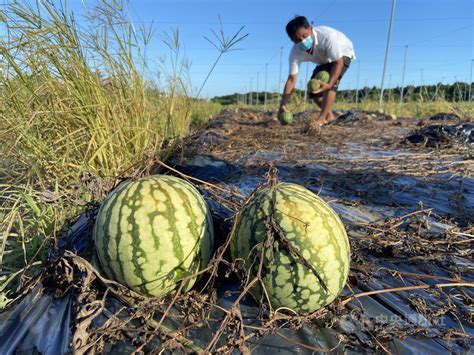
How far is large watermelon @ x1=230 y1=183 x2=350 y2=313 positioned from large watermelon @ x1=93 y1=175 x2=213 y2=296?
0.59 ft

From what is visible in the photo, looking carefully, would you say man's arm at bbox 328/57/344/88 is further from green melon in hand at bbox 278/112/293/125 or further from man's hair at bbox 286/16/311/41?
green melon in hand at bbox 278/112/293/125

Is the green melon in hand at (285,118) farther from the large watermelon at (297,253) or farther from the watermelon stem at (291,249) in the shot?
the watermelon stem at (291,249)

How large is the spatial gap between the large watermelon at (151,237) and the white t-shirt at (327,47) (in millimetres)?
5902

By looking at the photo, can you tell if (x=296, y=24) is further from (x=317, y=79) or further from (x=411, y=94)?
(x=411, y=94)

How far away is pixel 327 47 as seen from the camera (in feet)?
20.7

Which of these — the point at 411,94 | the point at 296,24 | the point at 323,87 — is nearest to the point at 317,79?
the point at 323,87

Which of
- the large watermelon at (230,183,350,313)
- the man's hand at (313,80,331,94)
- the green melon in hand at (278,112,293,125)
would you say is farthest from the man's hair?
the large watermelon at (230,183,350,313)

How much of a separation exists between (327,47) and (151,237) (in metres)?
6.08

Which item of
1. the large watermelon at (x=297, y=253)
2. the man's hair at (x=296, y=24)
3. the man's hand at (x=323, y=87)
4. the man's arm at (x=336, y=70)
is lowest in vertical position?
the large watermelon at (x=297, y=253)

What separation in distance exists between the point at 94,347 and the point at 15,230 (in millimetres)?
1172

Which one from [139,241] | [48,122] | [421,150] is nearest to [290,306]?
[139,241]

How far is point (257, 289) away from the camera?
1.14m

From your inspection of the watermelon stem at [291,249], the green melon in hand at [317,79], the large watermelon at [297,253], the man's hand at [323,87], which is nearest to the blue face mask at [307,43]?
the green melon in hand at [317,79]

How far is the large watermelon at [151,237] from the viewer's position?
3.67 feet
